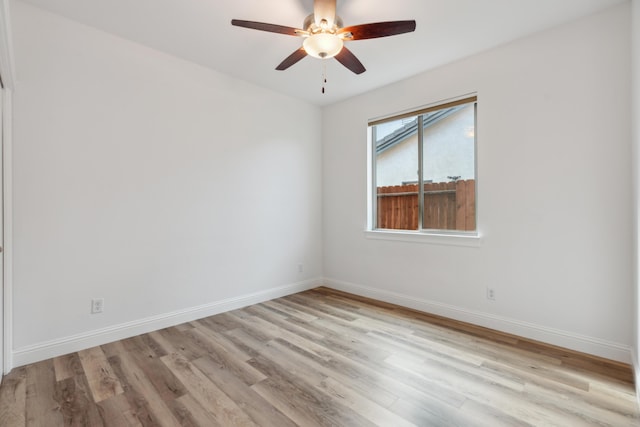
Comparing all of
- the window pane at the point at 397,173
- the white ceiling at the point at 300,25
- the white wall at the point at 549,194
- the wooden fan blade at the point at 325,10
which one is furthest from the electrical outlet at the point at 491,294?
the wooden fan blade at the point at 325,10

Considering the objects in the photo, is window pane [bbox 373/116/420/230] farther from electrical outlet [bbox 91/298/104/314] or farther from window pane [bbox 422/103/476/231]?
electrical outlet [bbox 91/298/104/314]

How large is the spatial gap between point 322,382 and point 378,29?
229cm

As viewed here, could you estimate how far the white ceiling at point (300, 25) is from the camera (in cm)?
219

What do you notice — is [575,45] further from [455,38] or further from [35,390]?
[35,390]

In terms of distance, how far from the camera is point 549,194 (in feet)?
8.11

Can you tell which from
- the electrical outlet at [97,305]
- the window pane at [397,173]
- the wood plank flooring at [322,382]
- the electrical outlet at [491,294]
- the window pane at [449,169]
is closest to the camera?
the wood plank flooring at [322,382]

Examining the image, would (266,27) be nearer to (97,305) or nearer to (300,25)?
(300,25)

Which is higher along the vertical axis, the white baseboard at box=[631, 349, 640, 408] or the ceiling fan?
the ceiling fan

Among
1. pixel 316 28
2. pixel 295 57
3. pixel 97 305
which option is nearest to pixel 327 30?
pixel 316 28

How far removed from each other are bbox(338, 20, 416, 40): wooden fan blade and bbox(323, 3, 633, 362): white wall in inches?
53.2

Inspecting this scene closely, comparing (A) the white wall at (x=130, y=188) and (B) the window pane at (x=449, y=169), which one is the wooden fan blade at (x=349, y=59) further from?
(A) the white wall at (x=130, y=188)

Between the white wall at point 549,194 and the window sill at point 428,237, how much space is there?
6 centimetres

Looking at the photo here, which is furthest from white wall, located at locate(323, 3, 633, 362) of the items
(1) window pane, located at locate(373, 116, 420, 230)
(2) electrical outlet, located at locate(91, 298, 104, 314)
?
(2) electrical outlet, located at locate(91, 298, 104, 314)

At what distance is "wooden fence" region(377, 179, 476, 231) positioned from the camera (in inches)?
121
